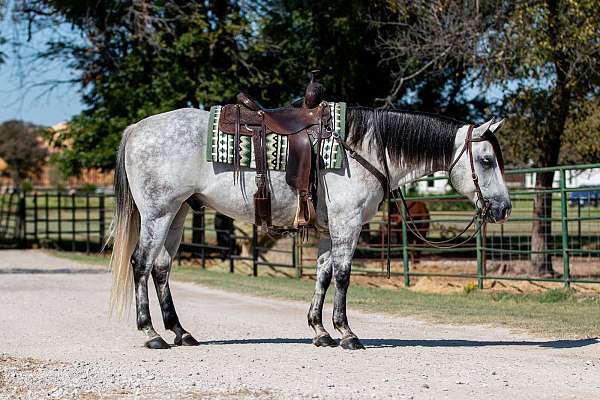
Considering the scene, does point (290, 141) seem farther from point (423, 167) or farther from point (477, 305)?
point (477, 305)

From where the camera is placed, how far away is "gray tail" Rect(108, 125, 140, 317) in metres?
7.87

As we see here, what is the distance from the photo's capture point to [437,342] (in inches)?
332

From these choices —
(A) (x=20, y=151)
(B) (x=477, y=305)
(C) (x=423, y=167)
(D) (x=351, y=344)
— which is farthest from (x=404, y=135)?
(A) (x=20, y=151)

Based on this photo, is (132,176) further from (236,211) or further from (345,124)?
(345,124)

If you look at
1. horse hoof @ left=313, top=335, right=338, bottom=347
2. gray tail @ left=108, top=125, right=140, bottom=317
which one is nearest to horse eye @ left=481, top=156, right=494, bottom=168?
horse hoof @ left=313, top=335, right=338, bottom=347

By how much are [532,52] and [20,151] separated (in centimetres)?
8376

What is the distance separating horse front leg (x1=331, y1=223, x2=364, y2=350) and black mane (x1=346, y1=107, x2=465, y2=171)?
73 cm

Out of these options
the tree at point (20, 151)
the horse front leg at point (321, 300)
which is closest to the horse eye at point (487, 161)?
the horse front leg at point (321, 300)

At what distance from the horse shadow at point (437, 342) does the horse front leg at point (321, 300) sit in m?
0.40

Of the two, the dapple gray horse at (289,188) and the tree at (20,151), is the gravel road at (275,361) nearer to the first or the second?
the dapple gray horse at (289,188)

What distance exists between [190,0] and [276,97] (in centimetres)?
326

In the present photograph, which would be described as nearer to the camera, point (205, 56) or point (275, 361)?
point (275, 361)

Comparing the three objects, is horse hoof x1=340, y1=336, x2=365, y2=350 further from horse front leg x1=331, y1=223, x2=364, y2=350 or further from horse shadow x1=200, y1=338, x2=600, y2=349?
horse shadow x1=200, y1=338, x2=600, y2=349

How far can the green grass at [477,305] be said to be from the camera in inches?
392
